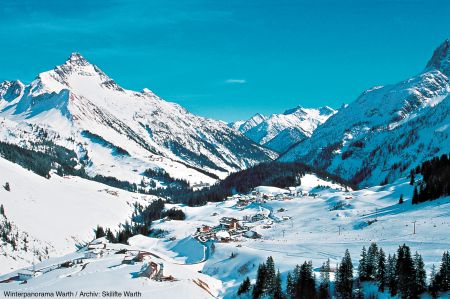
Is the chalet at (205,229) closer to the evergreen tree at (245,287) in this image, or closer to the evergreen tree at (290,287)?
the evergreen tree at (245,287)

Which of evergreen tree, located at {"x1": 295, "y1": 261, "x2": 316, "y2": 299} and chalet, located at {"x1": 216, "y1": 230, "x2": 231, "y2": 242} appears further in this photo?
chalet, located at {"x1": 216, "y1": 230, "x2": 231, "y2": 242}

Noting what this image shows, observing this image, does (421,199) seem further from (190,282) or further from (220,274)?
(190,282)

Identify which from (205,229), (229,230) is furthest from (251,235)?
(205,229)

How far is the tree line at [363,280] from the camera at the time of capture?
6681 cm

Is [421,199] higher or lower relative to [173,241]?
higher

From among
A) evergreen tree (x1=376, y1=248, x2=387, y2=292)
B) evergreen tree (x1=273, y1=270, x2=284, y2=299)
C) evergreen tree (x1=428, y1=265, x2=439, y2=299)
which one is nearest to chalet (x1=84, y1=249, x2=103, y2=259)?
evergreen tree (x1=273, y1=270, x2=284, y2=299)

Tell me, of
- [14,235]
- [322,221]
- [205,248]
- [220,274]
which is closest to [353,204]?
[322,221]

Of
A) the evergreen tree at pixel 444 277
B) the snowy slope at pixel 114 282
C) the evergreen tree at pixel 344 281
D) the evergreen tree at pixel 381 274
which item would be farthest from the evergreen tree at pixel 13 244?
the evergreen tree at pixel 444 277

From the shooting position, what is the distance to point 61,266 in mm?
96750

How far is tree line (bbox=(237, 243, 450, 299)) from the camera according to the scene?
66.8 metres

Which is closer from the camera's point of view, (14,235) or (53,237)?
(14,235)

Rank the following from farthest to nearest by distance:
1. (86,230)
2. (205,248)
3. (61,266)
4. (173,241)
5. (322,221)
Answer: (86,230) < (173,241) < (322,221) < (205,248) < (61,266)

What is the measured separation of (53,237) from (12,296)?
100m

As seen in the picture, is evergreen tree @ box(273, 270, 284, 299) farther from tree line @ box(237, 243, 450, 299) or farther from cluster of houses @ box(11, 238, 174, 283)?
cluster of houses @ box(11, 238, 174, 283)
